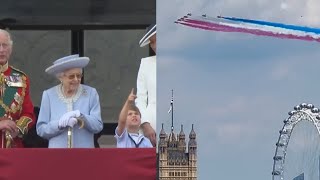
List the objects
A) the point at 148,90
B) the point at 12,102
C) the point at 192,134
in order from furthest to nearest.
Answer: the point at 12,102
the point at 148,90
the point at 192,134

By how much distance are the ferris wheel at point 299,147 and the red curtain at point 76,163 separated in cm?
61

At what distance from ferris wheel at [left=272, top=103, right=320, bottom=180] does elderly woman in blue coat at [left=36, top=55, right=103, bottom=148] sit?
34.1 inches

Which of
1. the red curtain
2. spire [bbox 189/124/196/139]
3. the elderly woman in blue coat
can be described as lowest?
the red curtain

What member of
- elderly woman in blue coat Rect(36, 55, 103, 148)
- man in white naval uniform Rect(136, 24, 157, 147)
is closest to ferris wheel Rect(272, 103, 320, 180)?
man in white naval uniform Rect(136, 24, 157, 147)

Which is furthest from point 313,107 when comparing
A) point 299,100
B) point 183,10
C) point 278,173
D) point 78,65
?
point 78,65

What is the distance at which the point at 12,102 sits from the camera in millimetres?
Answer: 4656

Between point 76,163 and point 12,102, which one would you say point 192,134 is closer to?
point 76,163

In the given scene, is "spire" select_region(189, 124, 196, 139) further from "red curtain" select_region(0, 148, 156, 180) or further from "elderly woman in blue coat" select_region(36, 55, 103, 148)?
"elderly woman in blue coat" select_region(36, 55, 103, 148)

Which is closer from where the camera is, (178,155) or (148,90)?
(178,155)

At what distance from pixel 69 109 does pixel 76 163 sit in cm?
27

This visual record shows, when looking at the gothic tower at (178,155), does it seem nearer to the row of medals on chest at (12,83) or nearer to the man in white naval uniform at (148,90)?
the man in white naval uniform at (148,90)

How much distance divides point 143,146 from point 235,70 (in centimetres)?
58

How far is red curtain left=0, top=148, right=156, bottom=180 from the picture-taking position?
4578mm

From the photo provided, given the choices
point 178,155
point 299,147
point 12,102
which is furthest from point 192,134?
point 12,102
